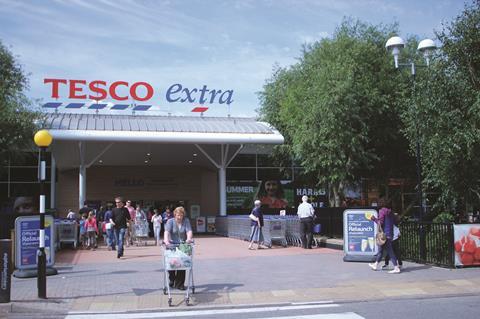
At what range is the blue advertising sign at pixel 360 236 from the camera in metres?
14.5

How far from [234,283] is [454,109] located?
25.4 feet

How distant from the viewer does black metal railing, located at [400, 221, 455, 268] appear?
12.9 meters

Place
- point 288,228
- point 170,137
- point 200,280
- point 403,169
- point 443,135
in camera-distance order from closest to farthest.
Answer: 1. point 200,280
2. point 443,135
3. point 288,228
4. point 170,137
5. point 403,169

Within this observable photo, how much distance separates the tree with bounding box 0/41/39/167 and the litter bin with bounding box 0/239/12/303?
1426 cm

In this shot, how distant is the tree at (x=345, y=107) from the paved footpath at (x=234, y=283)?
8.70 m

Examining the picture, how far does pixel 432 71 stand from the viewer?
1479cm

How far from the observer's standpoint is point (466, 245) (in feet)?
41.6

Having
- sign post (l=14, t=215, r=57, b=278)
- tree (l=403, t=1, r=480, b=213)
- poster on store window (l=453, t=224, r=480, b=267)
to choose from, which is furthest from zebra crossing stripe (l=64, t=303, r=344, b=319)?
tree (l=403, t=1, r=480, b=213)

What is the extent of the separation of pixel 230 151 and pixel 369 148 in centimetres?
774

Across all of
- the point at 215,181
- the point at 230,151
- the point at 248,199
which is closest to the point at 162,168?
the point at 215,181

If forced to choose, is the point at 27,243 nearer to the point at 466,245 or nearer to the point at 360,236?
the point at 360,236

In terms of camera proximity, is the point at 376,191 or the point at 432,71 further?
the point at 376,191

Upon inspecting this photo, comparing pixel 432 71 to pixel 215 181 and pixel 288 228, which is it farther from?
pixel 215 181

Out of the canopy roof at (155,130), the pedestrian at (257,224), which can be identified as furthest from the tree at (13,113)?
the pedestrian at (257,224)
